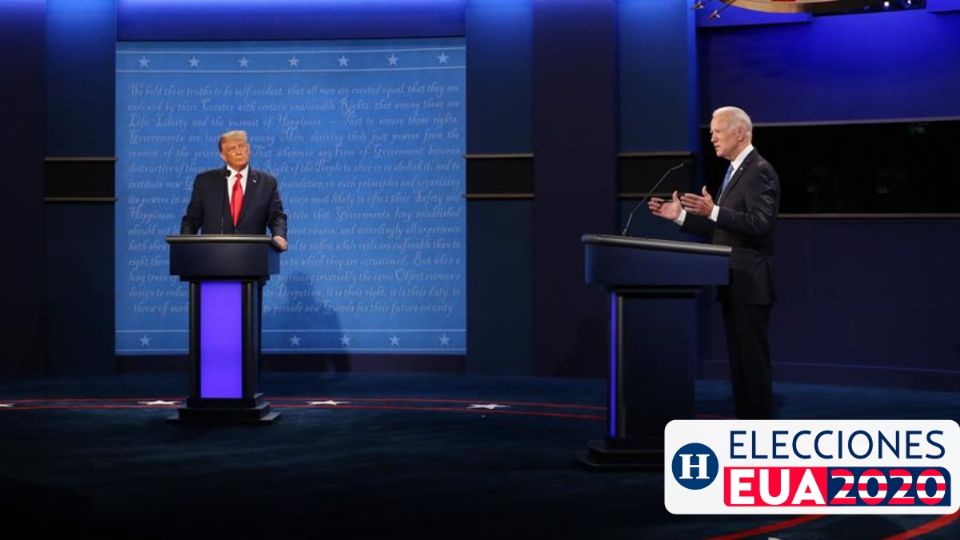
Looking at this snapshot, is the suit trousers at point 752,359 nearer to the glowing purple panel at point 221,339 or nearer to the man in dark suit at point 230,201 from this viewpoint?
the glowing purple panel at point 221,339

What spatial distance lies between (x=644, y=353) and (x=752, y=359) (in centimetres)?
43

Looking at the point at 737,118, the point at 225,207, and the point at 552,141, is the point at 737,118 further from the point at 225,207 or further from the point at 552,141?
the point at 552,141

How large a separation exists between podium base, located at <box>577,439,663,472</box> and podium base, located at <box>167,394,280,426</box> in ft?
6.59

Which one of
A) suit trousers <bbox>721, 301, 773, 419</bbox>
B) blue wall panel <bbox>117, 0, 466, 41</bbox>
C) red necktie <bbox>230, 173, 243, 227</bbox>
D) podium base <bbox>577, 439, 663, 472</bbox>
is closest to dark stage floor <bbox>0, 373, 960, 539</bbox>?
podium base <bbox>577, 439, 663, 472</bbox>

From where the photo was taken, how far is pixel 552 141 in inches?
329

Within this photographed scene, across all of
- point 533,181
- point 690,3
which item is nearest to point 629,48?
point 690,3

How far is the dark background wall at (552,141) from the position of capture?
318 inches

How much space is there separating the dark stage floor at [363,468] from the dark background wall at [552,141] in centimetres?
72

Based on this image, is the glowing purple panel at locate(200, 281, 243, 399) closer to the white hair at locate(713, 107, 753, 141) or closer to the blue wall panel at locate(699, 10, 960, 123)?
the white hair at locate(713, 107, 753, 141)

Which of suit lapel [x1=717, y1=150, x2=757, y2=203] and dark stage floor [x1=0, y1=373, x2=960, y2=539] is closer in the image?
dark stage floor [x1=0, y1=373, x2=960, y2=539]

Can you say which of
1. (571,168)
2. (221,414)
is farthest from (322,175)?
(221,414)

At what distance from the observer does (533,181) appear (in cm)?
839

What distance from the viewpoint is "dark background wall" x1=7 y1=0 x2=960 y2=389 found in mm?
8078

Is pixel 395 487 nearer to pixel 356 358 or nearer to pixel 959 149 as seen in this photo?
pixel 356 358
